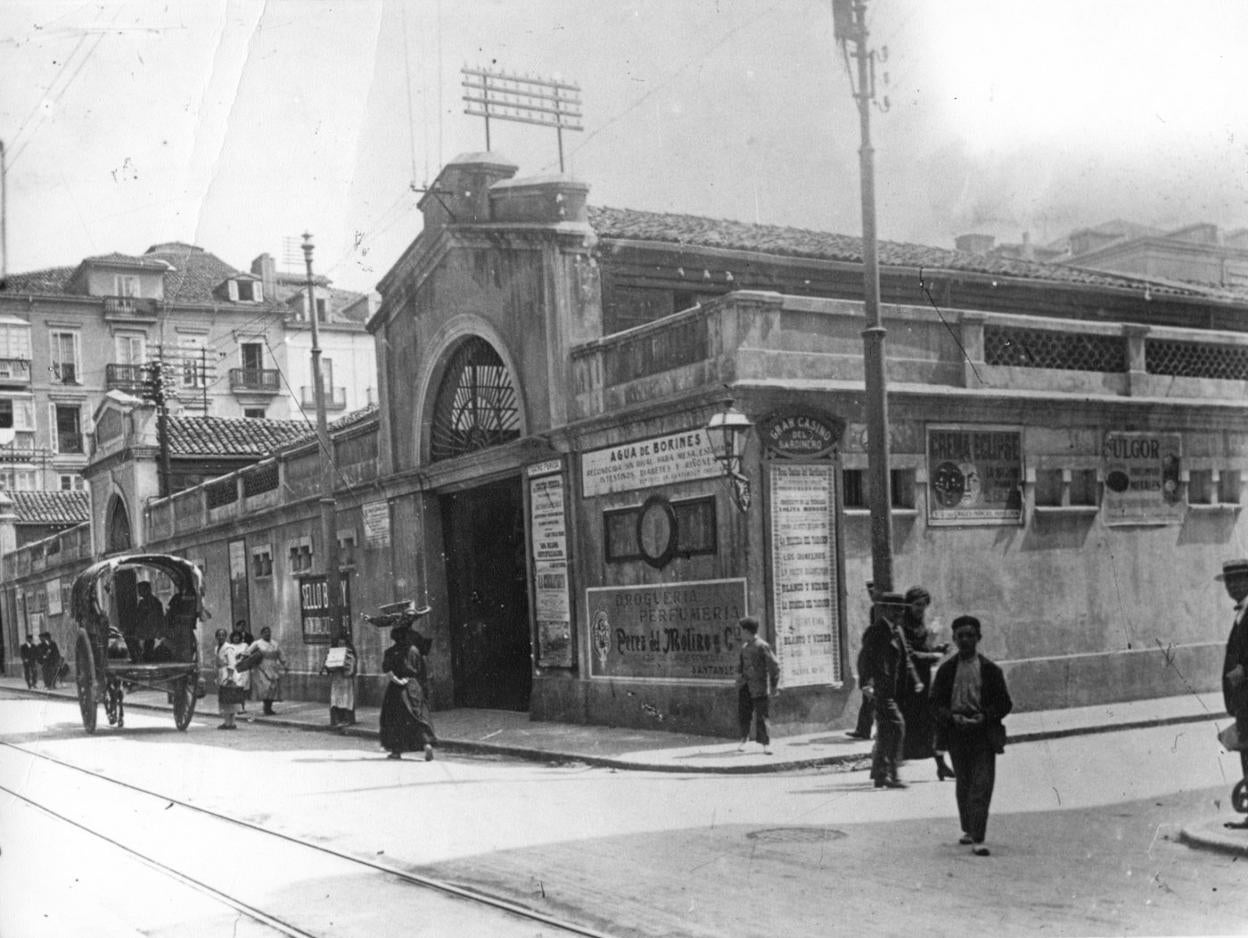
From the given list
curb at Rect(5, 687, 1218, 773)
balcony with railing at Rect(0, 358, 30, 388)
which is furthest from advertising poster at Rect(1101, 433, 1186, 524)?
balcony with railing at Rect(0, 358, 30, 388)

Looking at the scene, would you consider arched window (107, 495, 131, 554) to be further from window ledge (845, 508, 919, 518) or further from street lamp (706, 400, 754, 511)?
window ledge (845, 508, 919, 518)

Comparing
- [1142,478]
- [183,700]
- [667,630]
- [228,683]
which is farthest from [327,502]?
[1142,478]

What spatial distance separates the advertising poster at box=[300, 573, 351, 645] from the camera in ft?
89.0

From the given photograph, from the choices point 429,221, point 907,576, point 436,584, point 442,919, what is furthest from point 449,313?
point 442,919

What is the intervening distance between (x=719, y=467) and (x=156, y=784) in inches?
289

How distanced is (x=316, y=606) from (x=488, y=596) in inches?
259

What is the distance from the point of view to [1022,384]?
693 inches

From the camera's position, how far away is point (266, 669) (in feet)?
82.6

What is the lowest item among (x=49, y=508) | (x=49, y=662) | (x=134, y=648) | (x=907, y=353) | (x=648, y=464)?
(x=49, y=662)

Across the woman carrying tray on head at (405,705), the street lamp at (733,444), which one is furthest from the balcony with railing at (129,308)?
the street lamp at (733,444)

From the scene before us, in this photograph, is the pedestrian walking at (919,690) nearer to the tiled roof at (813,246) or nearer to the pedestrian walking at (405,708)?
the pedestrian walking at (405,708)

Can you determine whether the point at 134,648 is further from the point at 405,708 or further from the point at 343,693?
the point at 405,708

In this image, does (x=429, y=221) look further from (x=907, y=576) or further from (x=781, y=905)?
(x=781, y=905)

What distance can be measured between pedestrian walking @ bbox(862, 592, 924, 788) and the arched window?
33550 mm
